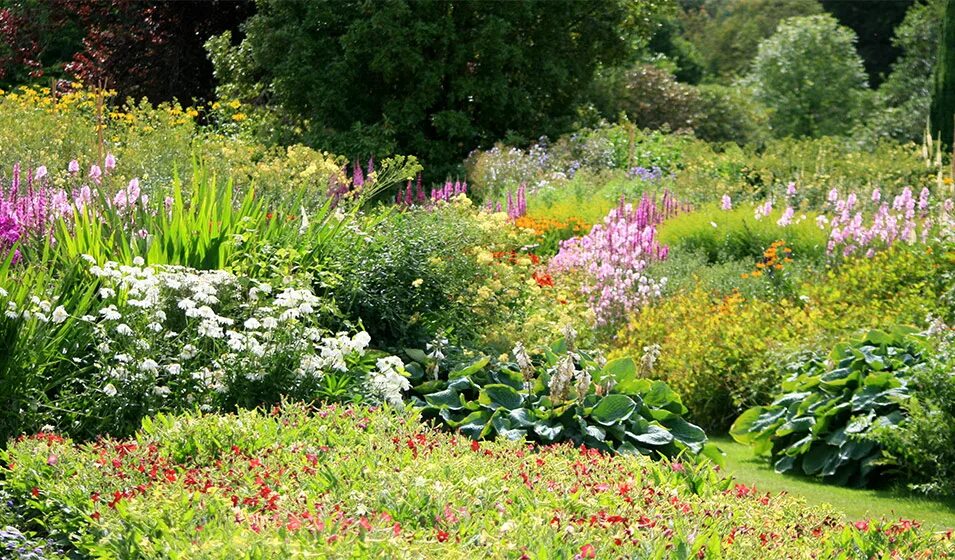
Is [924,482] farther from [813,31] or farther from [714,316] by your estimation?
[813,31]

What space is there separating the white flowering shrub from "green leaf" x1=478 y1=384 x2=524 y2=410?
480 millimetres

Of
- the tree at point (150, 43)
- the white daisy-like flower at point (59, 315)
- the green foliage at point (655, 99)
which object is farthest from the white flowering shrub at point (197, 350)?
the green foliage at point (655, 99)

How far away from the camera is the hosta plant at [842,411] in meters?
6.98

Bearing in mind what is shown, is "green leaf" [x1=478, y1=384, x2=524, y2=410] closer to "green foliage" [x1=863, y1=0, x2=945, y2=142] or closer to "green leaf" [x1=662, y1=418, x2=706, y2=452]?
"green leaf" [x1=662, y1=418, x2=706, y2=452]

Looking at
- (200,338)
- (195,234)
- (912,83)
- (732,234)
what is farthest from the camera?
(912,83)

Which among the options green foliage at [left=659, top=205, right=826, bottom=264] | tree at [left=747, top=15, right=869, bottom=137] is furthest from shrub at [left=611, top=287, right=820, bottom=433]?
tree at [left=747, top=15, right=869, bottom=137]

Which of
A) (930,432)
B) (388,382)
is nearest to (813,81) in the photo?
(930,432)

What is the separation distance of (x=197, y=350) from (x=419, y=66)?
13953mm

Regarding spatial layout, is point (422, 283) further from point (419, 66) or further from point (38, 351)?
point (419, 66)

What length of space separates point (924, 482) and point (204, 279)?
13.6 feet

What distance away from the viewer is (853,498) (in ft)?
22.1

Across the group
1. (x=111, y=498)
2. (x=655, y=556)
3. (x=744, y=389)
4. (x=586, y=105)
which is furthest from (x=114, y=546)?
(x=586, y=105)

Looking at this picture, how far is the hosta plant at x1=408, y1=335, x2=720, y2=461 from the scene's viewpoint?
609 centimetres

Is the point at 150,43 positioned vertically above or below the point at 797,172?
above
